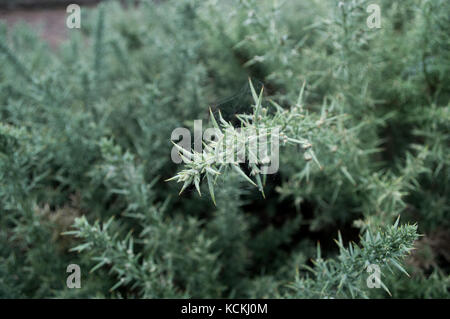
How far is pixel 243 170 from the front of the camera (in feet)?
3.12

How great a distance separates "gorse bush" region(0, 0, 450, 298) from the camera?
1.01 metres

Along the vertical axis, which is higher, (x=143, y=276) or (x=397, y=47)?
(x=397, y=47)

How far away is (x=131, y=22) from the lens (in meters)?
2.27

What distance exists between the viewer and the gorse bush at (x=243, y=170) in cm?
101

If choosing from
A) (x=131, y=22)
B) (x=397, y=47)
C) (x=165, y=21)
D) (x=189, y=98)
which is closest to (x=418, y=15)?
(x=397, y=47)

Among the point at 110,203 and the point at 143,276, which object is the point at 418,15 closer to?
the point at 143,276
